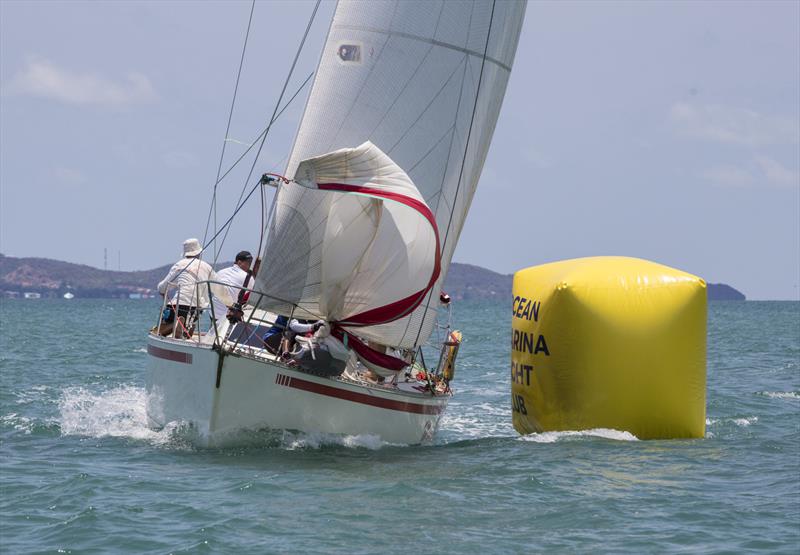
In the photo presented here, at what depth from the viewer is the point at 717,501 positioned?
9.11 m

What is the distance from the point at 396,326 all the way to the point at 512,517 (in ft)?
11.5

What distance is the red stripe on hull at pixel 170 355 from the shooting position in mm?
10855

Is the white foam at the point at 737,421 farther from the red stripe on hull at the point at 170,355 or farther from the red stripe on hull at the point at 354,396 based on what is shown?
the red stripe on hull at the point at 170,355

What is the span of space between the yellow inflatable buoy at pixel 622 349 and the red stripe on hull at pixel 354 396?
53.2 inches

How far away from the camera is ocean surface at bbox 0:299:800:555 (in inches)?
309

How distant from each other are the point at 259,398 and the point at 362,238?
1.77 meters

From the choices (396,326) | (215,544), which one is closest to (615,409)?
(396,326)

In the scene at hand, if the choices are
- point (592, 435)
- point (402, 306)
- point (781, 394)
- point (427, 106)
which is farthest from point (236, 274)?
point (781, 394)

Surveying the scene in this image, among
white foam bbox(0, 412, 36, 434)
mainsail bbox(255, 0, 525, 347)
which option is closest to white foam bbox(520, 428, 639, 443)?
mainsail bbox(255, 0, 525, 347)

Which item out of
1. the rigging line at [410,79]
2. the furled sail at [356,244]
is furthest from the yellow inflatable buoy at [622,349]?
the rigging line at [410,79]

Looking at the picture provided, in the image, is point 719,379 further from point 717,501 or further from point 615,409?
point 717,501

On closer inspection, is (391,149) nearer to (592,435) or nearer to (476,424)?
(592,435)

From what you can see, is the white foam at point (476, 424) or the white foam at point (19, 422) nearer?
the white foam at point (19, 422)

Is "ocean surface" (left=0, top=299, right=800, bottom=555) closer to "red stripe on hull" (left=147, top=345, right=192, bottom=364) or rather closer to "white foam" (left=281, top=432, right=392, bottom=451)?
"white foam" (left=281, top=432, right=392, bottom=451)
